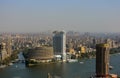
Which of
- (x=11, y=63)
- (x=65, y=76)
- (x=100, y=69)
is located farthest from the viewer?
(x=11, y=63)

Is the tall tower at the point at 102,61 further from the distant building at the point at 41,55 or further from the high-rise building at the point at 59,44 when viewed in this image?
the high-rise building at the point at 59,44

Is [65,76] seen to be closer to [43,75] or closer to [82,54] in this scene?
[43,75]

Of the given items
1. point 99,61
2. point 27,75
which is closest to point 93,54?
point 27,75

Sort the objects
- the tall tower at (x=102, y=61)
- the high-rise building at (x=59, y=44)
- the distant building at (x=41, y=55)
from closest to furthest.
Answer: the tall tower at (x=102, y=61) < the distant building at (x=41, y=55) < the high-rise building at (x=59, y=44)

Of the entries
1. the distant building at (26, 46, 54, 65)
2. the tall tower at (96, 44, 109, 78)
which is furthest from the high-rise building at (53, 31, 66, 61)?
the tall tower at (96, 44, 109, 78)

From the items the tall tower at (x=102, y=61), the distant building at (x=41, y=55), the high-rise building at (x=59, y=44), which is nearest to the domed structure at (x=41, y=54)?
the distant building at (x=41, y=55)

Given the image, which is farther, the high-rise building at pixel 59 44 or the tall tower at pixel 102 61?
the high-rise building at pixel 59 44

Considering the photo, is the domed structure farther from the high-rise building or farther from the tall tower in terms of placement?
the tall tower

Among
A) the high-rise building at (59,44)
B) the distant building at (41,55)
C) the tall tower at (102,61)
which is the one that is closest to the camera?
the tall tower at (102,61)
